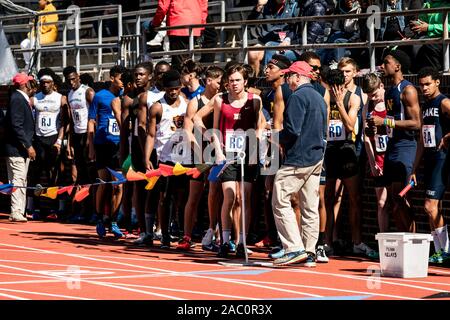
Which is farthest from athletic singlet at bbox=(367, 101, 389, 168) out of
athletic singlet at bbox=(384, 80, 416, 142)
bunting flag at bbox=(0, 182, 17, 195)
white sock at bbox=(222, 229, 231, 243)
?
bunting flag at bbox=(0, 182, 17, 195)

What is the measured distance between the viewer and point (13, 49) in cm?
2761

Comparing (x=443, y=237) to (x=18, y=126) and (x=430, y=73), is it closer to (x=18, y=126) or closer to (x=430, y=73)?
(x=430, y=73)

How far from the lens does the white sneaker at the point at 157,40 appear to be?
23.1m

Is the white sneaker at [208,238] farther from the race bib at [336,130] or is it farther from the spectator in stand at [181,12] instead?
the spectator in stand at [181,12]

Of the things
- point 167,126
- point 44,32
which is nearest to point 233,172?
point 167,126

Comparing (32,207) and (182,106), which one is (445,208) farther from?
(32,207)

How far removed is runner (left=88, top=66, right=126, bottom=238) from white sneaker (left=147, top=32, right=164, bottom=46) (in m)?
3.02

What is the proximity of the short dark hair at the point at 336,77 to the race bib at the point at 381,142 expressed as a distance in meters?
0.80

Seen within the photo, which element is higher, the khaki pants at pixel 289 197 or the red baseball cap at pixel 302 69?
Result: the red baseball cap at pixel 302 69

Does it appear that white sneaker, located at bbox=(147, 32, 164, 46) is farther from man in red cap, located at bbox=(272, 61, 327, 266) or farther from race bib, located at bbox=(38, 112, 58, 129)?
man in red cap, located at bbox=(272, 61, 327, 266)

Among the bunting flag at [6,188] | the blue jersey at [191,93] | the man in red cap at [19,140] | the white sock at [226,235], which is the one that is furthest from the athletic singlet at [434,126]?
the man in red cap at [19,140]

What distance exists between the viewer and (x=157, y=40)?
23234mm

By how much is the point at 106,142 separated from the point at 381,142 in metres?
5.15
